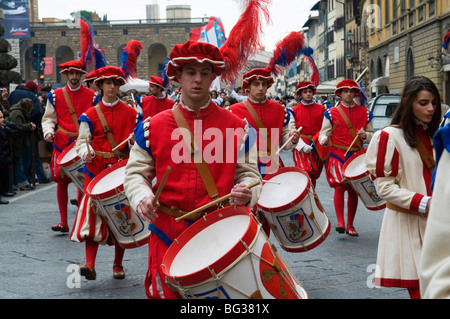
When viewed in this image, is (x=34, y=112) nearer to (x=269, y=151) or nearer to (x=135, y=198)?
(x=269, y=151)

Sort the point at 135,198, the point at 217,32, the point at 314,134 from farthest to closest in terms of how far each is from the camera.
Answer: the point at 217,32
the point at 314,134
the point at 135,198

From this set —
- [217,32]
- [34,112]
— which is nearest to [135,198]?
[217,32]

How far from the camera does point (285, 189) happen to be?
20.7ft

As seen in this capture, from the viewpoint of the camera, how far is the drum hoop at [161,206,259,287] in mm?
3225

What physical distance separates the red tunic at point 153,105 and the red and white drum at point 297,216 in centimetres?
652

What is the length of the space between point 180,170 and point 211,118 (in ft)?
1.13

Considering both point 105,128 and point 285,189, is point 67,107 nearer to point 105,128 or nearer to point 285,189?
point 105,128

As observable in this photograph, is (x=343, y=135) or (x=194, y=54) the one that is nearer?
(x=194, y=54)

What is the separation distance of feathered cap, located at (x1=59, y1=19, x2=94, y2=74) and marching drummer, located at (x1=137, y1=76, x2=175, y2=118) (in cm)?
244

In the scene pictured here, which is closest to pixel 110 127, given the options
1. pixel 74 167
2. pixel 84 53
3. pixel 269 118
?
pixel 74 167

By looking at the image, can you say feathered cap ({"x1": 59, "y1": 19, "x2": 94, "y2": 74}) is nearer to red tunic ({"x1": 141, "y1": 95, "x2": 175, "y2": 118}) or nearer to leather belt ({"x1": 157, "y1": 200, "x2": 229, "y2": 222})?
red tunic ({"x1": 141, "y1": 95, "x2": 175, "y2": 118})

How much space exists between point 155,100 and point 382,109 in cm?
949

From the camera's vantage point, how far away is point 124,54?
35.1 feet
